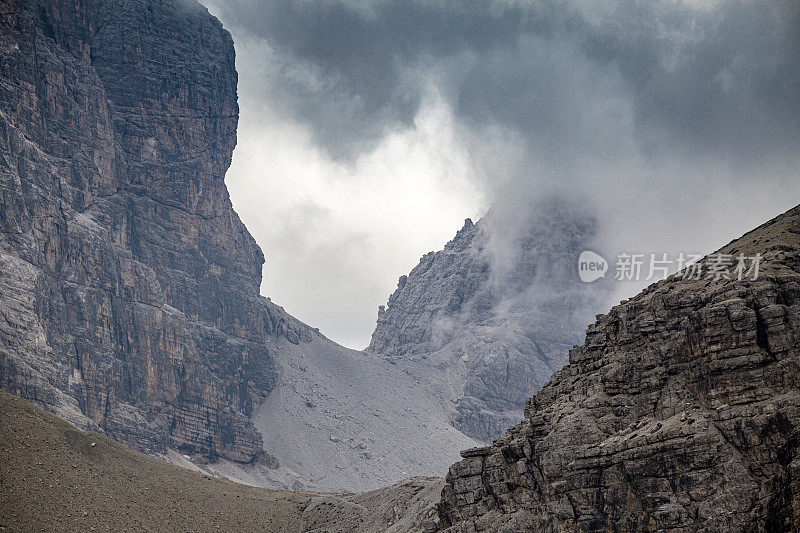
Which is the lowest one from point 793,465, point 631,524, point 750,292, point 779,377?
point 631,524

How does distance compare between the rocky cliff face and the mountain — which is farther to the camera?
the mountain

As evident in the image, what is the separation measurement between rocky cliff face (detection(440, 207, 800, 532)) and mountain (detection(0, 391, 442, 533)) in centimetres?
2869

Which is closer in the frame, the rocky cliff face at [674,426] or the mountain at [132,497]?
the rocky cliff face at [674,426]

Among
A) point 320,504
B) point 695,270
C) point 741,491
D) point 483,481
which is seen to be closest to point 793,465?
point 741,491

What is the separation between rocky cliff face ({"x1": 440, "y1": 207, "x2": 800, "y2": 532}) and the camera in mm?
87000

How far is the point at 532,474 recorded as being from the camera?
4117 inches

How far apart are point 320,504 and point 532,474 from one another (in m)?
84.6

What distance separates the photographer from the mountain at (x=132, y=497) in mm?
147375

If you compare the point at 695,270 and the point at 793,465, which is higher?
the point at 695,270

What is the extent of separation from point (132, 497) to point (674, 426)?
349ft

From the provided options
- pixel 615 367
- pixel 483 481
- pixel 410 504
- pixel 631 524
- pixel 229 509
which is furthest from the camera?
pixel 229 509

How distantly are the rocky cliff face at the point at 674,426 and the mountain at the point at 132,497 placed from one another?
28.7 m

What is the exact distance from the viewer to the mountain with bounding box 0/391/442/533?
484 ft

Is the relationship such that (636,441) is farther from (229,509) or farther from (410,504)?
(229,509)
